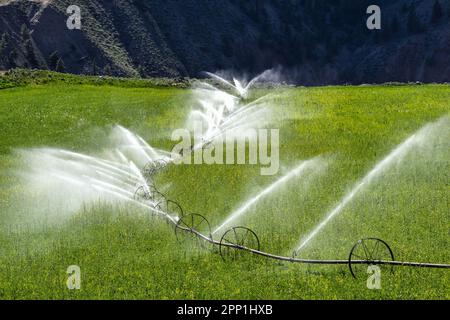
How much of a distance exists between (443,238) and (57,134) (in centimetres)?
2961

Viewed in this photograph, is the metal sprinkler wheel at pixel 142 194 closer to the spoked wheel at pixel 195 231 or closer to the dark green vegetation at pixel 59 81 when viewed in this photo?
the spoked wheel at pixel 195 231

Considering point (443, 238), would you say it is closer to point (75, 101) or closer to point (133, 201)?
point (133, 201)

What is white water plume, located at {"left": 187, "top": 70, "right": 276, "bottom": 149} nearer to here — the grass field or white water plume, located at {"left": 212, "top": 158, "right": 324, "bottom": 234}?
the grass field

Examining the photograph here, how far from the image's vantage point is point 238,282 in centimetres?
1505

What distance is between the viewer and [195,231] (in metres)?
18.1

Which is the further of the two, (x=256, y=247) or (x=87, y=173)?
(x=87, y=173)

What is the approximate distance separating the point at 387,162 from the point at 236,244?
12802mm

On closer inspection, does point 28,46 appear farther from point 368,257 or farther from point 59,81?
point 368,257

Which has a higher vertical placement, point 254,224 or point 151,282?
point 254,224

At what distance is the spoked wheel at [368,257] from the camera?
49.9 ft

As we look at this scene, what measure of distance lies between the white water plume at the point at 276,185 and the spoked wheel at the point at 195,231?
449 mm

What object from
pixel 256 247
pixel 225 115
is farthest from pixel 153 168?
pixel 225 115
